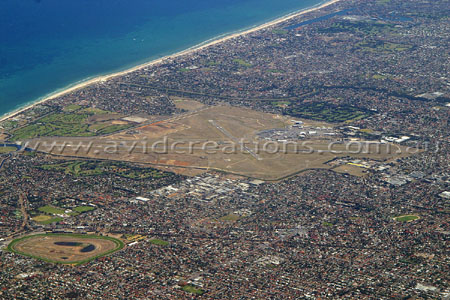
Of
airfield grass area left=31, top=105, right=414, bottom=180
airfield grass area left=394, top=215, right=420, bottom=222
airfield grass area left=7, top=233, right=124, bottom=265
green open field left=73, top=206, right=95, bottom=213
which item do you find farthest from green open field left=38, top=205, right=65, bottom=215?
airfield grass area left=394, top=215, right=420, bottom=222

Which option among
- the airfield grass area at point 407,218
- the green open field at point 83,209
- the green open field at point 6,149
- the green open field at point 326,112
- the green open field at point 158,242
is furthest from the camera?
the green open field at point 326,112

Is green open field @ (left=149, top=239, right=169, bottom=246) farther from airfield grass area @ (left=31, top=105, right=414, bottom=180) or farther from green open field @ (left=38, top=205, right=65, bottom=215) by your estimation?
airfield grass area @ (left=31, top=105, right=414, bottom=180)

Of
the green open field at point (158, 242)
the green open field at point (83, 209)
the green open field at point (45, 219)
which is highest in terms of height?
the green open field at point (83, 209)

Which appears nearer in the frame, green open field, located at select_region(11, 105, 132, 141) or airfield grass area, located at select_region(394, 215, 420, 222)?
airfield grass area, located at select_region(394, 215, 420, 222)

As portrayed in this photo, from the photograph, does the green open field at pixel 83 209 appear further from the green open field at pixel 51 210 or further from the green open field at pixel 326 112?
the green open field at pixel 326 112

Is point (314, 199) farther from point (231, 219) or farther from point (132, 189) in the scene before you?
point (132, 189)

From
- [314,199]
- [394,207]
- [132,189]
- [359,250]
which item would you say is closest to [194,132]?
[132,189]

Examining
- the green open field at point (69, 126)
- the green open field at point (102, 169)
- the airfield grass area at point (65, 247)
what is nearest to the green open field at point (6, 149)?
the green open field at point (69, 126)

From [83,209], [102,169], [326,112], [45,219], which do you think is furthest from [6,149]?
[326,112]
